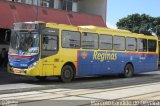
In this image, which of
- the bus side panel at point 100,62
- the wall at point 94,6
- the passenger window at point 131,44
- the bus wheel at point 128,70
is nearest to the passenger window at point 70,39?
the bus side panel at point 100,62

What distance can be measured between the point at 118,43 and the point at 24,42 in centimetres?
679

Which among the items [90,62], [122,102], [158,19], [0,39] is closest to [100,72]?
[90,62]

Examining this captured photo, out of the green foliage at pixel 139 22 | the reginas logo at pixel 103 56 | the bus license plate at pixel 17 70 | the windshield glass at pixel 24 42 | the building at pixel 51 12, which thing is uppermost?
the green foliage at pixel 139 22

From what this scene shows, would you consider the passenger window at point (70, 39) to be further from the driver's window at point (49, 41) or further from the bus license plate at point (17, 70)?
the bus license plate at point (17, 70)

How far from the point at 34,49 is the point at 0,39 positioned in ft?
50.0

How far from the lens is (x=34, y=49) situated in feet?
64.6

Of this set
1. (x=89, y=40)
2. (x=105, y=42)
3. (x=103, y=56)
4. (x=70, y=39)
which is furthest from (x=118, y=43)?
(x=70, y=39)

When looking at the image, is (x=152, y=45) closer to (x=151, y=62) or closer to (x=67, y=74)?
(x=151, y=62)

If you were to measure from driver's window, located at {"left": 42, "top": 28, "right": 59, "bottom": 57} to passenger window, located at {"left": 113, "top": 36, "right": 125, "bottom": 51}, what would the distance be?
511 cm

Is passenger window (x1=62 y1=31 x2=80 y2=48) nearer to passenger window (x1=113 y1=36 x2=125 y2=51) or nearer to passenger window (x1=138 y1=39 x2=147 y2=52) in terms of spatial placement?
passenger window (x1=113 y1=36 x2=125 y2=51)

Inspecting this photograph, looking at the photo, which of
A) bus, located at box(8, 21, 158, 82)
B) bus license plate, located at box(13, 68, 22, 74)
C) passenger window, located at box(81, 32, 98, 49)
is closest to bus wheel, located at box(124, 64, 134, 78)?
bus, located at box(8, 21, 158, 82)

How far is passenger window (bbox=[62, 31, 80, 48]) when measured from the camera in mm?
20987

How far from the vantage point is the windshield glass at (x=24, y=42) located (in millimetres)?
19758

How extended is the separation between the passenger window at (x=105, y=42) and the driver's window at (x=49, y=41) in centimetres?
369
